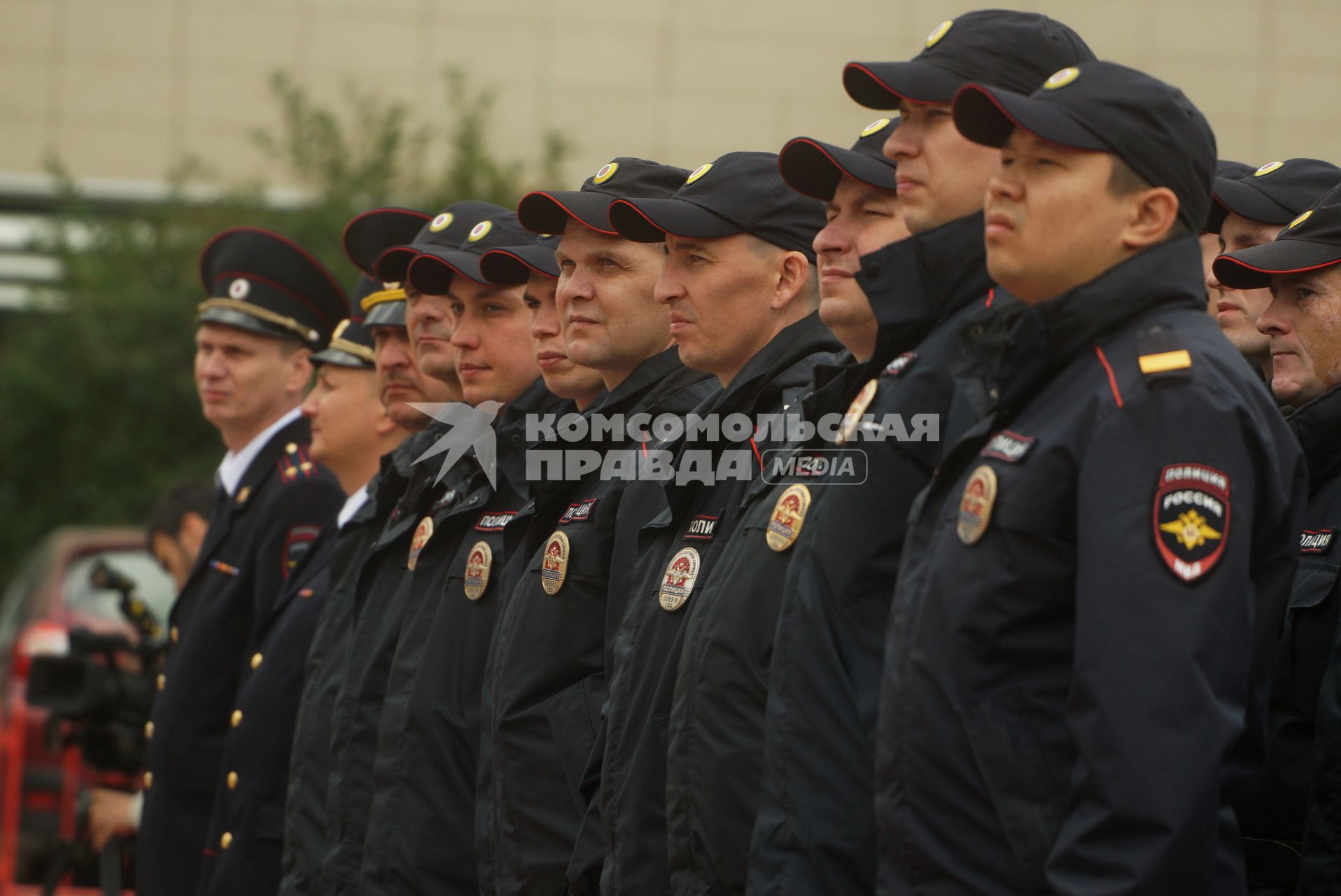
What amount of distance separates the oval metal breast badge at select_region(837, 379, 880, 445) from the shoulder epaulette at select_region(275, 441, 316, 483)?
325 centimetres

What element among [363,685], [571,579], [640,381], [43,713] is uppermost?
[640,381]

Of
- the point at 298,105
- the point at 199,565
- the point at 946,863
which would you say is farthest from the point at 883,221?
the point at 298,105

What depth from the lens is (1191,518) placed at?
2.35 meters

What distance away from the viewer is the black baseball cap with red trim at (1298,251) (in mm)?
3486

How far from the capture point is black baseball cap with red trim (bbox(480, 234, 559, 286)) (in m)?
4.65

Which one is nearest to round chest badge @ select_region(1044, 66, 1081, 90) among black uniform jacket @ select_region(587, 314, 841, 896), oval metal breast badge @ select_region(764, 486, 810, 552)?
oval metal breast badge @ select_region(764, 486, 810, 552)

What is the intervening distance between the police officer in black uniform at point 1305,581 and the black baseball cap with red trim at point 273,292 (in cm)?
369

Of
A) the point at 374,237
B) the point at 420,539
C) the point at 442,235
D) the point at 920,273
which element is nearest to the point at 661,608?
the point at 920,273

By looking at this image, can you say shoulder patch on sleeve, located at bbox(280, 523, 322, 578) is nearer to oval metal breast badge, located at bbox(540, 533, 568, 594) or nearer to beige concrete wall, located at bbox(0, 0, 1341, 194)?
oval metal breast badge, located at bbox(540, 533, 568, 594)

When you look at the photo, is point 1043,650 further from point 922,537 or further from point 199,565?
point 199,565

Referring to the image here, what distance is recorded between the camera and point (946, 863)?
8.02 ft

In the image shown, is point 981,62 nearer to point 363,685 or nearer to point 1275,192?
point 1275,192

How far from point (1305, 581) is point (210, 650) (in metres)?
3.64

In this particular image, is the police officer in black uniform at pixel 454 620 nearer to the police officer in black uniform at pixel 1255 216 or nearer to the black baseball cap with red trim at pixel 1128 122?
the police officer in black uniform at pixel 1255 216
